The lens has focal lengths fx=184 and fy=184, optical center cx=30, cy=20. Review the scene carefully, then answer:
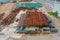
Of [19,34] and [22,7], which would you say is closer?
[19,34]

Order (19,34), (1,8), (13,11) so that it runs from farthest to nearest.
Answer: (1,8) → (13,11) → (19,34)

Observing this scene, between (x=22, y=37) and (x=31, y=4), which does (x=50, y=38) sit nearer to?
(x=22, y=37)

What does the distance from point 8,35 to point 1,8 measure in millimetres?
9100

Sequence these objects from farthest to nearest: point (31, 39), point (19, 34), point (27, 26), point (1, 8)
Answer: point (1, 8), point (27, 26), point (19, 34), point (31, 39)

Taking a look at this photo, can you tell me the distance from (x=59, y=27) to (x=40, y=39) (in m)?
2.46

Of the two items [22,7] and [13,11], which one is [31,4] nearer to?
[22,7]

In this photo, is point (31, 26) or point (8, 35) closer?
point (8, 35)

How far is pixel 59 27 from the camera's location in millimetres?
11211

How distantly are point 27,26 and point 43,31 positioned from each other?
113 centimetres

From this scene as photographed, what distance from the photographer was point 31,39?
9.10 metres

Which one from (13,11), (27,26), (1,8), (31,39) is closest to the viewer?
(31,39)

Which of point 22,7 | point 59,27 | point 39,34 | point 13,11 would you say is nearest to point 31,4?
point 22,7

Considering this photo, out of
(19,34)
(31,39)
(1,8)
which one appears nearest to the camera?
(31,39)

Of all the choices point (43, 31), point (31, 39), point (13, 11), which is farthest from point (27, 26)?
point (13, 11)
